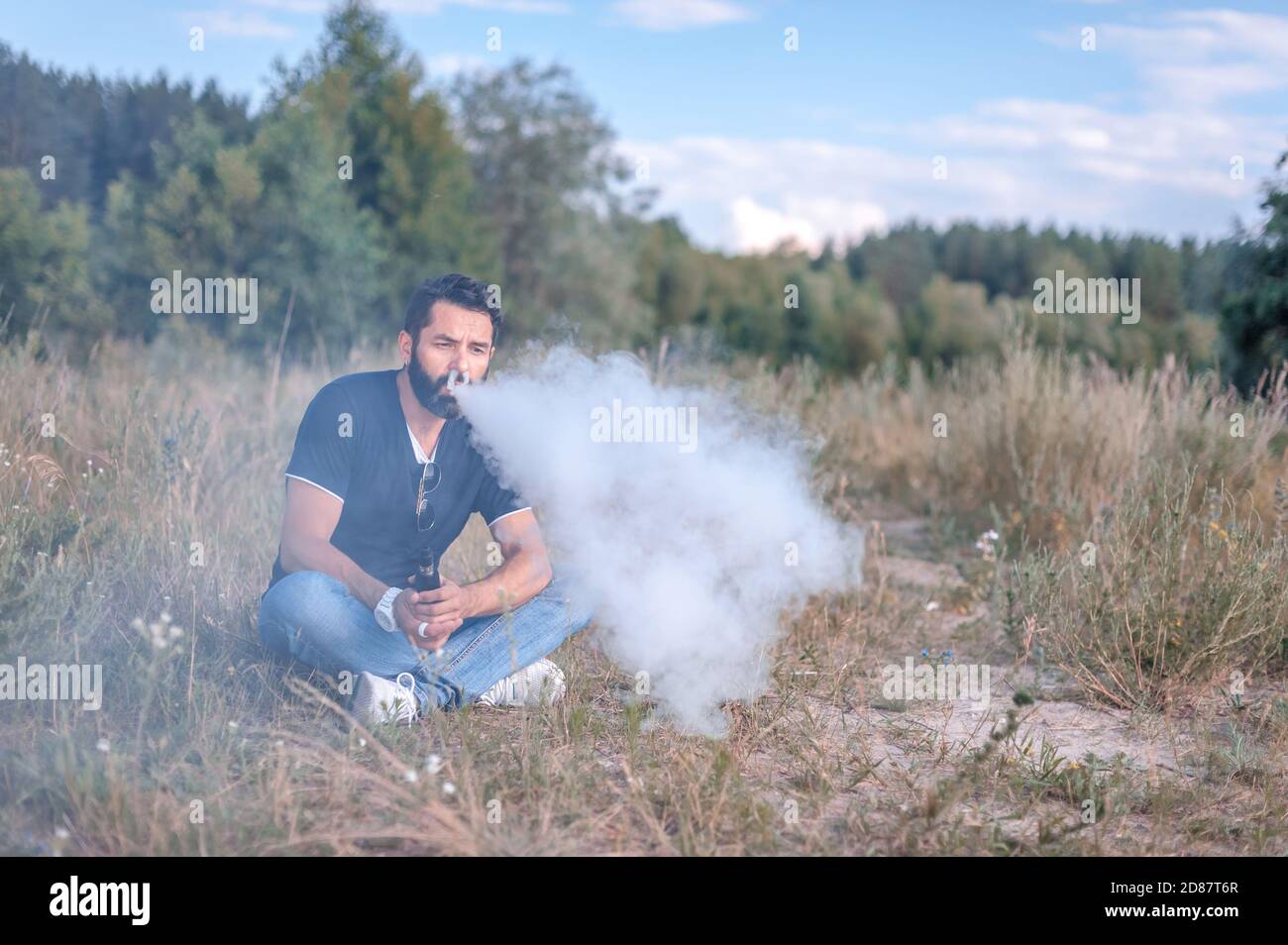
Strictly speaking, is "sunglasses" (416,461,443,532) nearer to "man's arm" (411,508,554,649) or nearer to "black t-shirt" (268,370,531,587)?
"black t-shirt" (268,370,531,587)

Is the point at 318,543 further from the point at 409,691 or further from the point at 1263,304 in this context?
the point at 1263,304

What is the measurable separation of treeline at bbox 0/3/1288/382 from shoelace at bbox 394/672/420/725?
56.3 inches

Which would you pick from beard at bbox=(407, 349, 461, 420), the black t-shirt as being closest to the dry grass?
the black t-shirt

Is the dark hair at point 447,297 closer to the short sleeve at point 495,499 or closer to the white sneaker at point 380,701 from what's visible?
the short sleeve at point 495,499

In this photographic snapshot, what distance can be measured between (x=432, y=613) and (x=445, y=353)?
934mm

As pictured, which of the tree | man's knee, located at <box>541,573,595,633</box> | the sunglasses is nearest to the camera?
the sunglasses

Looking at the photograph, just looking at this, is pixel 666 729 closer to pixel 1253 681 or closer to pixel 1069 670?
pixel 1069 670

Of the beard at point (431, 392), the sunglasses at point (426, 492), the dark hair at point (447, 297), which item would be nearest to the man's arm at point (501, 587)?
the sunglasses at point (426, 492)

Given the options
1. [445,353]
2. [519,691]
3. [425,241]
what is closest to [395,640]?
[519,691]

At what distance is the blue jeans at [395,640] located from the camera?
3.40 metres

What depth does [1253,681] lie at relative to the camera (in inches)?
167

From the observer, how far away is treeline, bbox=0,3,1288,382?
397 inches

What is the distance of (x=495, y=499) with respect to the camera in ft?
12.3
